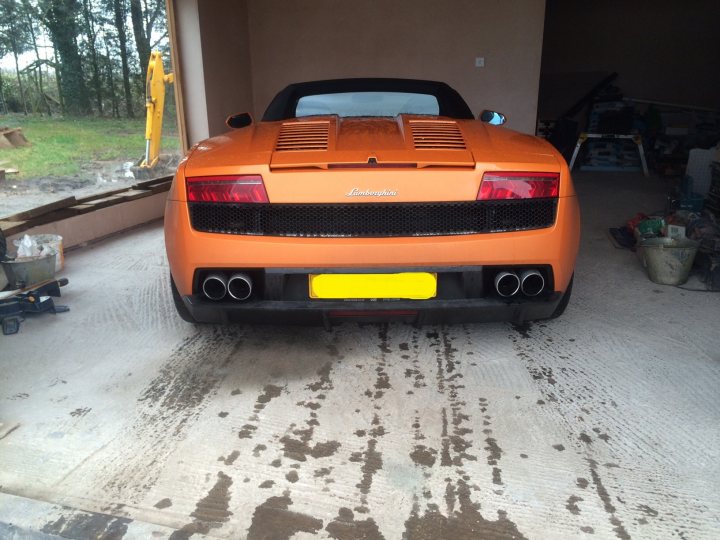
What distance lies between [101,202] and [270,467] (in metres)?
4.16

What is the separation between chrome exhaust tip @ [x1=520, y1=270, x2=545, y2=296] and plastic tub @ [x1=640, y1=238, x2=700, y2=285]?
1880mm

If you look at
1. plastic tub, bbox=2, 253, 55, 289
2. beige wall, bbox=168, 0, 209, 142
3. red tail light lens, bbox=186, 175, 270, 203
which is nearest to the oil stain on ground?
red tail light lens, bbox=186, 175, 270, 203

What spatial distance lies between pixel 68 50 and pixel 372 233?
403 cm

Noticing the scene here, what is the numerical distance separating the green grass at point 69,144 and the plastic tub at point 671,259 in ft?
15.4

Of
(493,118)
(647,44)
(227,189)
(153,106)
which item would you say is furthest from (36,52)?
(647,44)

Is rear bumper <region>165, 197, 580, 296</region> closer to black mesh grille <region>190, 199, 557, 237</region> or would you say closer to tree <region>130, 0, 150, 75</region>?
black mesh grille <region>190, 199, 557, 237</region>

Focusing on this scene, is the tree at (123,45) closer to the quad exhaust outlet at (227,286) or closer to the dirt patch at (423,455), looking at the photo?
the quad exhaust outlet at (227,286)

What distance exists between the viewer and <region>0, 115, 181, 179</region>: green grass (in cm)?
443

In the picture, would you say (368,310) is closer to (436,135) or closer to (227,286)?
(227,286)

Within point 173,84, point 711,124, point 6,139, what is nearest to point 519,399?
point 6,139

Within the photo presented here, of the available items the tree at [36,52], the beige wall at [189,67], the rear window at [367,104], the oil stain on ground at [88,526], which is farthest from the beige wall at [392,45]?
the oil stain on ground at [88,526]

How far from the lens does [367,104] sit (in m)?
3.55

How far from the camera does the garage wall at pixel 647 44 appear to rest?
11.7 meters

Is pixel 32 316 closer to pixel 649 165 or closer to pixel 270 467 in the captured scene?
pixel 270 467
